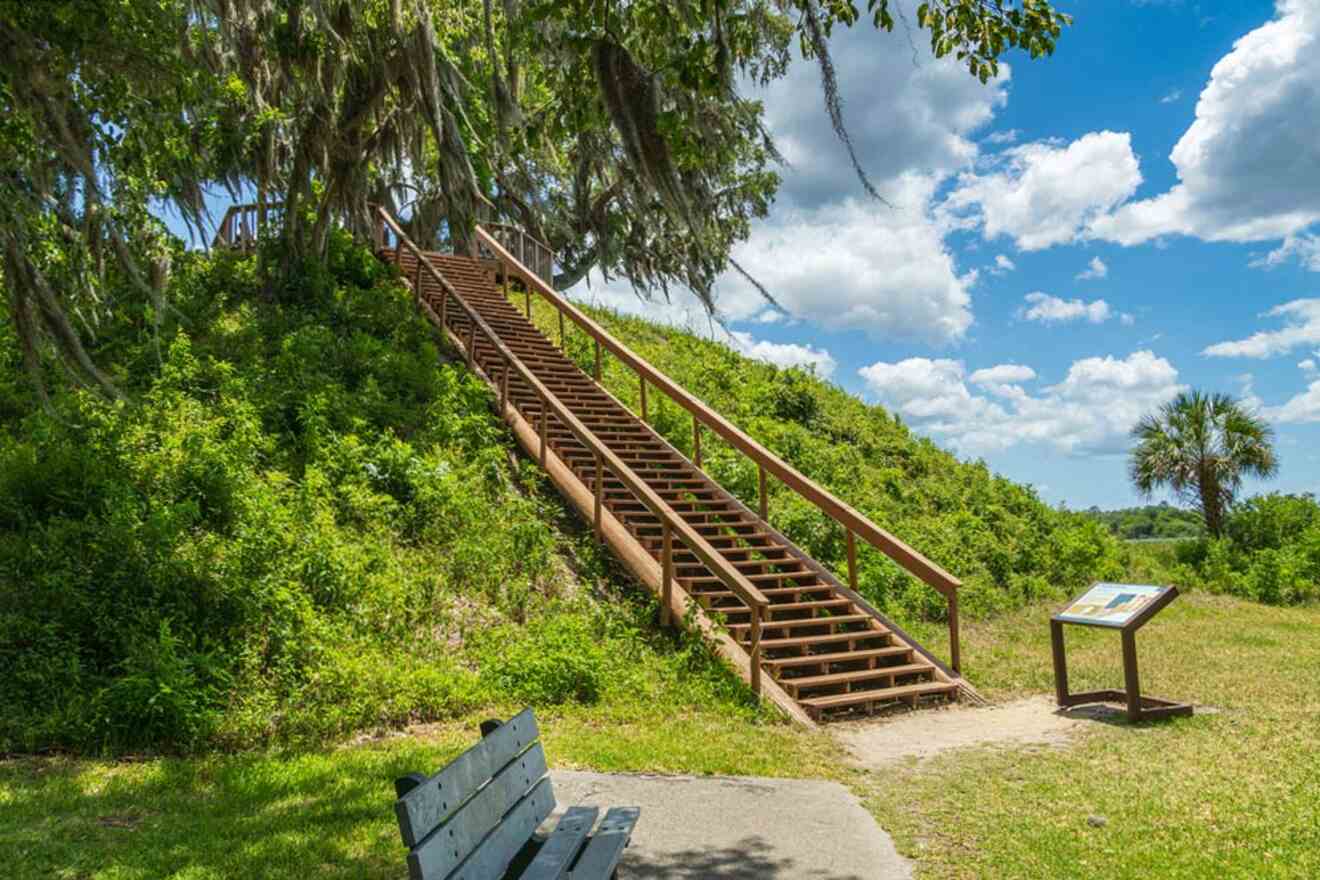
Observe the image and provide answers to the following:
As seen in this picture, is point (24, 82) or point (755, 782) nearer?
point (24, 82)

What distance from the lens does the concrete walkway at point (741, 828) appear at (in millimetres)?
4617

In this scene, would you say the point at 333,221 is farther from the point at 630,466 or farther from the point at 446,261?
the point at 630,466

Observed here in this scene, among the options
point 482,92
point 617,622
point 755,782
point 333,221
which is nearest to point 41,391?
point 755,782

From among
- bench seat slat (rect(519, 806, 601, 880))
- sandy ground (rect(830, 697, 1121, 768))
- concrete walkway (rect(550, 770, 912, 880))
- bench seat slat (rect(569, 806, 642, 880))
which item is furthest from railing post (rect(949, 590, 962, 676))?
bench seat slat (rect(519, 806, 601, 880))

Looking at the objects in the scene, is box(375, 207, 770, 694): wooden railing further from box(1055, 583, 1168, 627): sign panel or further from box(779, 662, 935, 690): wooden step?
box(1055, 583, 1168, 627): sign panel

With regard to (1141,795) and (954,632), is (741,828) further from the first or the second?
(954,632)

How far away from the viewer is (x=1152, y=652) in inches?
446

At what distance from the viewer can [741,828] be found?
5164 millimetres

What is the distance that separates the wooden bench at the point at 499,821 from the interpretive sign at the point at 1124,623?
5.21 m

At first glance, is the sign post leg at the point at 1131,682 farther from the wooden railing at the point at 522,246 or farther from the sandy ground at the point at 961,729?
the wooden railing at the point at 522,246

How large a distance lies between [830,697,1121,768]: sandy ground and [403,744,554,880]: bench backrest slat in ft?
11.5

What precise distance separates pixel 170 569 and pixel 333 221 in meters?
11.8

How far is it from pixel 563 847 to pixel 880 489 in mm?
13163

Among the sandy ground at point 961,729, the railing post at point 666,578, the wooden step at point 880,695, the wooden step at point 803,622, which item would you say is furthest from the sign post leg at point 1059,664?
the railing post at point 666,578
